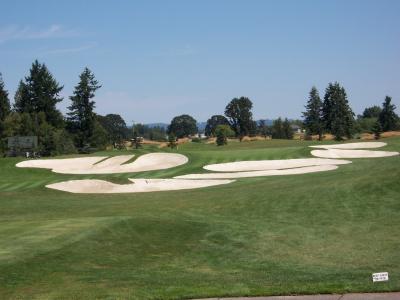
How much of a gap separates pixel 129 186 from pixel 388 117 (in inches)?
3317

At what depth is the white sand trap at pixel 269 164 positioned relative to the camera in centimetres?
3781

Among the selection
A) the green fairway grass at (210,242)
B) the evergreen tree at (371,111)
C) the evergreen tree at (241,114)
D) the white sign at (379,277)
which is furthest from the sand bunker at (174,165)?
the evergreen tree at (371,111)

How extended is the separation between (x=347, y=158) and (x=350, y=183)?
59.8ft

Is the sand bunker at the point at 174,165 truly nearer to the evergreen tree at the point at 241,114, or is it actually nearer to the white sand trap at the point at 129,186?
the white sand trap at the point at 129,186

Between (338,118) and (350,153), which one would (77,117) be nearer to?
(338,118)

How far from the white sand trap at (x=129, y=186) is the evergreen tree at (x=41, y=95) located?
7716cm

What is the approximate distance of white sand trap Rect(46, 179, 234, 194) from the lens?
30.9 m

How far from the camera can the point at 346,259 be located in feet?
41.4

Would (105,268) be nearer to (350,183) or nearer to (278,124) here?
(350,183)

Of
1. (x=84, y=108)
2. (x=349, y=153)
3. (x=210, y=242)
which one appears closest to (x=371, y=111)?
(x=84, y=108)

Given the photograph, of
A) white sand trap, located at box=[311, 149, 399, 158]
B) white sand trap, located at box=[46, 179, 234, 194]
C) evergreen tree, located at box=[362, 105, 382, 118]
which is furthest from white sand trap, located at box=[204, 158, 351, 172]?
evergreen tree, located at box=[362, 105, 382, 118]

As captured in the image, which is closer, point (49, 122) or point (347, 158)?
point (347, 158)

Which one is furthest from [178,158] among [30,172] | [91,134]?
[91,134]

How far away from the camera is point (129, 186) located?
31.7 m
